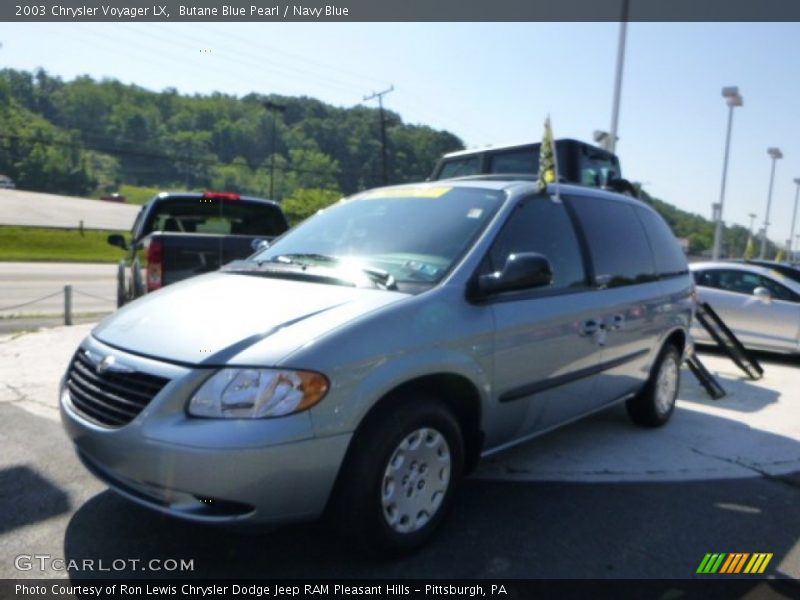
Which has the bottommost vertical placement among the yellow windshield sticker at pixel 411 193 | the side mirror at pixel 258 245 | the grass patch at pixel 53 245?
the grass patch at pixel 53 245

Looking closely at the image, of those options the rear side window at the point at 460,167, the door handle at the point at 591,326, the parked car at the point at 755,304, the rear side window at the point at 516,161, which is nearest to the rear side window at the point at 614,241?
the door handle at the point at 591,326

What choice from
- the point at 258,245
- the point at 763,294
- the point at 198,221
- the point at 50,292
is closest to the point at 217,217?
the point at 198,221

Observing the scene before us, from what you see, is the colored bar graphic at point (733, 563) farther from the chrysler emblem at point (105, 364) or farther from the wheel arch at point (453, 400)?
the chrysler emblem at point (105, 364)

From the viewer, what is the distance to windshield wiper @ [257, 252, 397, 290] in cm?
310

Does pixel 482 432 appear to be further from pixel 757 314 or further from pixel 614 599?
pixel 757 314

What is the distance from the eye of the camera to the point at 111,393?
2.68 meters

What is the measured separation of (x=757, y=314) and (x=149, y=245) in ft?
27.7

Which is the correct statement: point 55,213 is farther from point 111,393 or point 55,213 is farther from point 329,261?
point 111,393

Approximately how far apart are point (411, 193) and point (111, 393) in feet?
7.31

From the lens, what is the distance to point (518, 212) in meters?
3.69

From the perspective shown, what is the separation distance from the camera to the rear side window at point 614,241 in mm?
4270

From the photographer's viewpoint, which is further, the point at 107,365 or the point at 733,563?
the point at 733,563

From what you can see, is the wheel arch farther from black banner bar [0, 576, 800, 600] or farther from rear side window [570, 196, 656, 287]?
rear side window [570, 196, 656, 287]

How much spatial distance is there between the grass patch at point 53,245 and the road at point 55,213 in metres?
3.81
